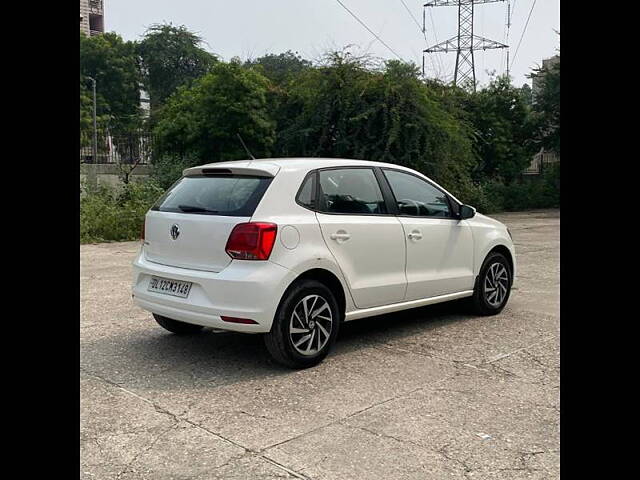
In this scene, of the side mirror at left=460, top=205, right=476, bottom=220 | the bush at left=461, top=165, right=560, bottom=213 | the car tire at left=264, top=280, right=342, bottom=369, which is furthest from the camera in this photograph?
the bush at left=461, top=165, right=560, bottom=213

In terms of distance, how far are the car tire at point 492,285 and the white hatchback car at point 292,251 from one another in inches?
22.9

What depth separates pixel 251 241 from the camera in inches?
193

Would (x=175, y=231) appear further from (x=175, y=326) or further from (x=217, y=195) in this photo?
(x=175, y=326)

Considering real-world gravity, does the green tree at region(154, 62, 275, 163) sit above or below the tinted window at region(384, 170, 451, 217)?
above

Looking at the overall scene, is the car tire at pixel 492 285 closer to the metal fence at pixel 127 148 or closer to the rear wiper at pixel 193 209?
the rear wiper at pixel 193 209

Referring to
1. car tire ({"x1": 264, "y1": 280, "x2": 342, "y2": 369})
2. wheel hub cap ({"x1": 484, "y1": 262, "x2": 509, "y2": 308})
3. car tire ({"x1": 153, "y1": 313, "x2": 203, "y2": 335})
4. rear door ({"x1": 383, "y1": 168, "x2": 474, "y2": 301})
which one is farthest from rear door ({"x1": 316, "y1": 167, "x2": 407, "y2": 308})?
car tire ({"x1": 153, "y1": 313, "x2": 203, "y2": 335})

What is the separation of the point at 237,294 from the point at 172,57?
5170cm

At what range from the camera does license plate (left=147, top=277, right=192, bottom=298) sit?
5133 millimetres

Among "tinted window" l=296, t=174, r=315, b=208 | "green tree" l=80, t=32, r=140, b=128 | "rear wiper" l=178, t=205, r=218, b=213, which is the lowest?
"rear wiper" l=178, t=205, r=218, b=213

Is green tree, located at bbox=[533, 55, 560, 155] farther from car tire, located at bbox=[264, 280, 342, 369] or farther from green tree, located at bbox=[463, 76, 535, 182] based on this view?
car tire, located at bbox=[264, 280, 342, 369]

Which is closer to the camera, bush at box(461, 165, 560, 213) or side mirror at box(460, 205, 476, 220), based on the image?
side mirror at box(460, 205, 476, 220)

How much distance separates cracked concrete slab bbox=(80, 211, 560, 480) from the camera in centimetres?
357

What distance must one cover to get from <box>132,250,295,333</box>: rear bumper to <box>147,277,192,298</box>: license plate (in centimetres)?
5

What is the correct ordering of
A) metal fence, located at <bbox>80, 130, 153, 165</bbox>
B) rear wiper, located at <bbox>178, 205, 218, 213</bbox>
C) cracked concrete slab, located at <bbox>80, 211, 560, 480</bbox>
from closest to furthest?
cracked concrete slab, located at <bbox>80, 211, 560, 480</bbox> → rear wiper, located at <bbox>178, 205, 218, 213</bbox> → metal fence, located at <bbox>80, 130, 153, 165</bbox>
